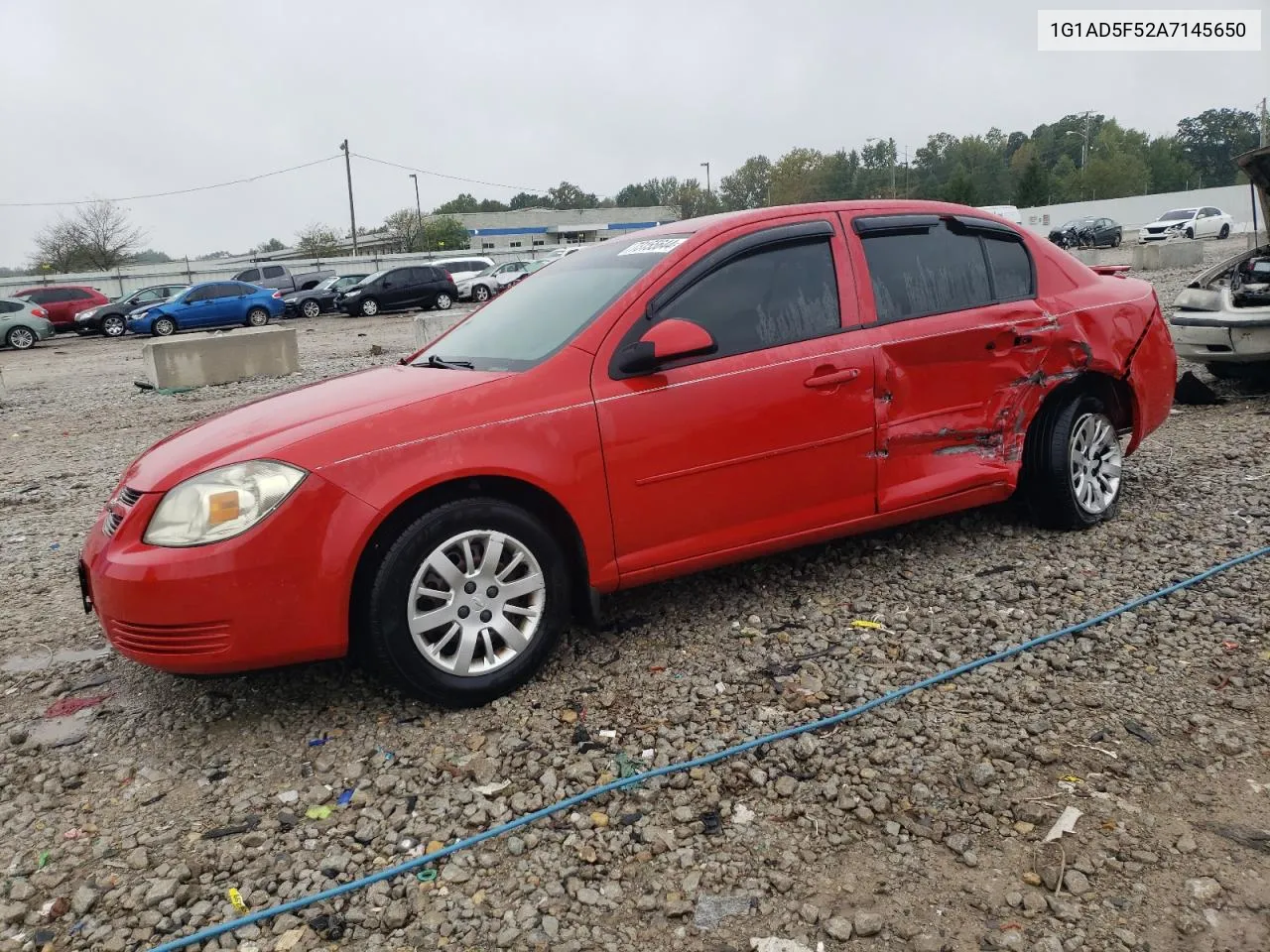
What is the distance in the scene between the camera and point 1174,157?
8962 cm

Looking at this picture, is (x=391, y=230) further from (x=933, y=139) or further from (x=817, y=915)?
(x=817, y=915)

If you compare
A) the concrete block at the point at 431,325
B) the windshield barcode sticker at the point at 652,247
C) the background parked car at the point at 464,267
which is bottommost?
the windshield barcode sticker at the point at 652,247

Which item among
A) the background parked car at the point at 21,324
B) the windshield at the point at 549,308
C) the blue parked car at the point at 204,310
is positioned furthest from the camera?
the blue parked car at the point at 204,310

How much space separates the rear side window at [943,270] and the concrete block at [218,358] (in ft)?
40.0

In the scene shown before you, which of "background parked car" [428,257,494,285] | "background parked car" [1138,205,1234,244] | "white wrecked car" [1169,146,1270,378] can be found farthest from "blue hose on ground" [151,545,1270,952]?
"background parked car" [1138,205,1234,244]

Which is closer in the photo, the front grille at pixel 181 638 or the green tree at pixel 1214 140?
the front grille at pixel 181 638

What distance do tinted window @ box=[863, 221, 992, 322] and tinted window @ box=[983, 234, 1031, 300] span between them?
0.06 m

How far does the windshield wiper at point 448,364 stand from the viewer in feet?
13.0

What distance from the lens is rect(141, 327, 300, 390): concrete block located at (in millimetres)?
13797

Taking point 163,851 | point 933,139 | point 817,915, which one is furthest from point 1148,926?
point 933,139

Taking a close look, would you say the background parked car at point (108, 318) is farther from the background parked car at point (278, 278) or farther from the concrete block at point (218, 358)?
the concrete block at point (218, 358)

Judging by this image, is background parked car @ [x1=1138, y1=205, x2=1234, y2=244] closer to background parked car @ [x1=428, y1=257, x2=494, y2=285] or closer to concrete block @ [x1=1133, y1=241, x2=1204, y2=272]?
concrete block @ [x1=1133, y1=241, x2=1204, y2=272]

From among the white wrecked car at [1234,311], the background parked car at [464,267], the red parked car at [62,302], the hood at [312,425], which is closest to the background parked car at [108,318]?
the red parked car at [62,302]

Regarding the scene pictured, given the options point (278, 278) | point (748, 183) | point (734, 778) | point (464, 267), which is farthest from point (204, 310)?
point (748, 183)
